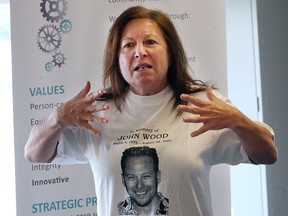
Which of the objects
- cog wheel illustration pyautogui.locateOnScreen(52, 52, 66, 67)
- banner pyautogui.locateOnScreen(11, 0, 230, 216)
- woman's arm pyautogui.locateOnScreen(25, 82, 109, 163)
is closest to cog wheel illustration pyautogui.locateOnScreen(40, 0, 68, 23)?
banner pyautogui.locateOnScreen(11, 0, 230, 216)

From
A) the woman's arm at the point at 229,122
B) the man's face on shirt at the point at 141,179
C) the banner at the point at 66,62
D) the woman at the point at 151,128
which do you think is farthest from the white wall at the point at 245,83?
the man's face on shirt at the point at 141,179

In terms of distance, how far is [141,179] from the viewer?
3.81ft

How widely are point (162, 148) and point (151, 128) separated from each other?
0.27 ft

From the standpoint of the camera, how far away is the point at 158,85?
127cm

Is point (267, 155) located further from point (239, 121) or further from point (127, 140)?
point (127, 140)

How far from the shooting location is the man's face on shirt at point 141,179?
115 cm

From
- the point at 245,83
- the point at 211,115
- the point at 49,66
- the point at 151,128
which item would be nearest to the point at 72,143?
the point at 151,128

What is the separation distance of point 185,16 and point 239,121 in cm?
90

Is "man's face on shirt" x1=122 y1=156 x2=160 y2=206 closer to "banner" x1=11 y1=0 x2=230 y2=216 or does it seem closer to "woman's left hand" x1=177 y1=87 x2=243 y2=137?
"woman's left hand" x1=177 y1=87 x2=243 y2=137

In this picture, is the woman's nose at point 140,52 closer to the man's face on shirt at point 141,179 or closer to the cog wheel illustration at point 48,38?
the man's face on shirt at point 141,179

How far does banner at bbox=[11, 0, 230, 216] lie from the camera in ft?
5.70

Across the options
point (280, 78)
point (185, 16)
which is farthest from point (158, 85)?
point (280, 78)

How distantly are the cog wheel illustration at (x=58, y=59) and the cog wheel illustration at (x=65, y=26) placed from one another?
0.12 meters

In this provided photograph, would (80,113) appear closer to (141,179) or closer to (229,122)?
(141,179)
